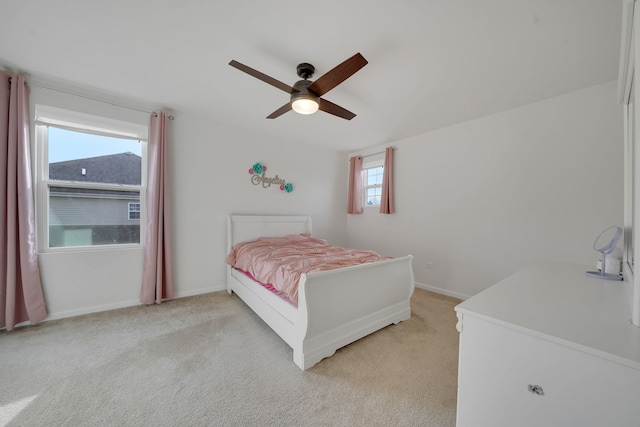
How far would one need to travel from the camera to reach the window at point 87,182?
2.46 metres

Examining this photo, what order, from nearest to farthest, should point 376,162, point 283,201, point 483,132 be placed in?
point 483,132
point 283,201
point 376,162

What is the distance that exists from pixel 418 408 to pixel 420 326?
109cm

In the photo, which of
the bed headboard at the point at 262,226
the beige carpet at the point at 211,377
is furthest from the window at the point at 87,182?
the bed headboard at the point at 262,226

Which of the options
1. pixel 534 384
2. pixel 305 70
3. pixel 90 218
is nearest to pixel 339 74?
pixel 305 70

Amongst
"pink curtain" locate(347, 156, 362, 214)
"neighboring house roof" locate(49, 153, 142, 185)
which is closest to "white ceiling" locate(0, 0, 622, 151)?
"neighboring house roof" locate(49, 153, 142, 185)

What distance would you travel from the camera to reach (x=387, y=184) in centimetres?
400

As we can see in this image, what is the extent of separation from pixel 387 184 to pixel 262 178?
2.11m

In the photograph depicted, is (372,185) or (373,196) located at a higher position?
(372,185)

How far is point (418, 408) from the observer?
143 cm

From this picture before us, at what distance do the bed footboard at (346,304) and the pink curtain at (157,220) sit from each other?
211cm

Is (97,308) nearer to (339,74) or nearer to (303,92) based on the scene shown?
(303,92)

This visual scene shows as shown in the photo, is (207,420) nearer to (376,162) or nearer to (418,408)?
(418,408)

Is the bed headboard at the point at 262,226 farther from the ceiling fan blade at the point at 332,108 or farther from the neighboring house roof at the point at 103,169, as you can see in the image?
the ceiling fan blade at the point at 332,108

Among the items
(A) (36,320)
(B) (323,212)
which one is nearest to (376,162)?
(B) (323,212)
